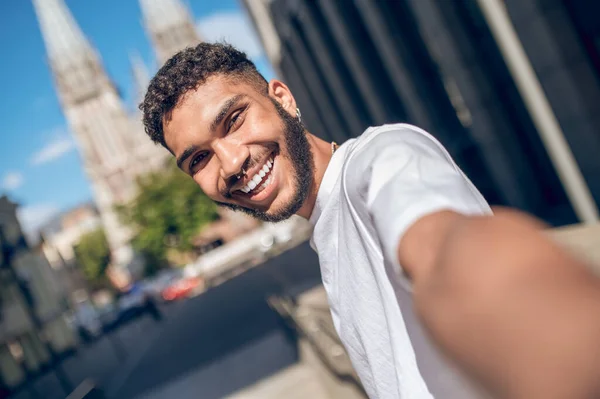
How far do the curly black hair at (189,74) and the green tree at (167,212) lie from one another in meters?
36.8

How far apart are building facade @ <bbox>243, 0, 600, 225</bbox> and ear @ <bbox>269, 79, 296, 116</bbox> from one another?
239 inches

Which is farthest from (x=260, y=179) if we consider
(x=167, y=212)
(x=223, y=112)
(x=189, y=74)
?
(x=167, y=212)

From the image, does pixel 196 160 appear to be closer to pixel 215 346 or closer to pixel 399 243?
pixel 399 243

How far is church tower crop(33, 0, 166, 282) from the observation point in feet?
244

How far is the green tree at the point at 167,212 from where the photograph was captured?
37344mm

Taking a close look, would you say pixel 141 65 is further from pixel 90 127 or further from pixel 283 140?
pixel 283 140

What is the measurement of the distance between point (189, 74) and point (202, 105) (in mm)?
103

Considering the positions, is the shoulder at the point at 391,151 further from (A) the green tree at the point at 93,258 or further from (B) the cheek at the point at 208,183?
(A) the green tree at the point at 93,258

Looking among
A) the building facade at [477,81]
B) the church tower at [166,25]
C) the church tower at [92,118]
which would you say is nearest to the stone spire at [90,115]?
the church tower at [92,118]

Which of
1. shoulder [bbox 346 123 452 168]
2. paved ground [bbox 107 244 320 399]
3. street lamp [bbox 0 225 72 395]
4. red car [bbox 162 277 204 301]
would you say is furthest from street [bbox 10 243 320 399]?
shoulder [bbox 346 123 452 168]

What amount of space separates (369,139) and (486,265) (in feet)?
1.50

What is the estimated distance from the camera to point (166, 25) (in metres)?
69.8

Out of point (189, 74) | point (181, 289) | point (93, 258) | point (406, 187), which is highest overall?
point (93, 258)

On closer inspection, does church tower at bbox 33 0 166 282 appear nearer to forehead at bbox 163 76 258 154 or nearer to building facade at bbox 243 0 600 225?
building facade at bbox 243 0 600 225
